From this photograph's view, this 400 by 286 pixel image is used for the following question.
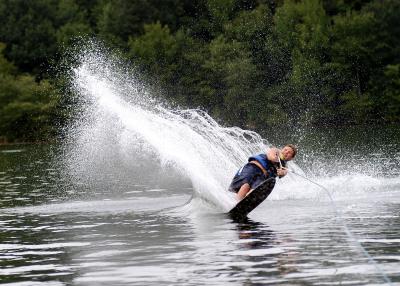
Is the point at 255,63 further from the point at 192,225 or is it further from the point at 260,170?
the point at 192,225

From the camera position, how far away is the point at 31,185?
1356 inches

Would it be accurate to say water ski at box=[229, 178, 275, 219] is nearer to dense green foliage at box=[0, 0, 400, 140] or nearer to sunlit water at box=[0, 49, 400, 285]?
sunlit water at box=[0, 49, 400, 285]

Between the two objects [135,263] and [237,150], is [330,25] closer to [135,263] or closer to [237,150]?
[237,150]

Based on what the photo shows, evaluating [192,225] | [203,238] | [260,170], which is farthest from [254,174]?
→ [203,238]

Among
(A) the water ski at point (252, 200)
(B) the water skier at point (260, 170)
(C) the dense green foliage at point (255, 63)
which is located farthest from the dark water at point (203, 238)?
(C) the dense green foliage at point (255, 63)

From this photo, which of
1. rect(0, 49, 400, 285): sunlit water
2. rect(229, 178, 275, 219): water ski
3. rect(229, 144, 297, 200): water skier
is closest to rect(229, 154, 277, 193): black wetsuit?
rect(229, 144, 297, 200): water skier

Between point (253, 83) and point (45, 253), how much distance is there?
77.3 meters

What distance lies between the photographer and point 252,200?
20.0 m

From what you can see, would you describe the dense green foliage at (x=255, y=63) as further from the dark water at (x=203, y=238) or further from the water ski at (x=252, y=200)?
the water ski at (x=252, y=200)

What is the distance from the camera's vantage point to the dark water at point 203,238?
13500 millimetres

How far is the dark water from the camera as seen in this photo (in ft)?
44.3

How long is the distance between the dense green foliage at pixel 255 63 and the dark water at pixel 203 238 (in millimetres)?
60611

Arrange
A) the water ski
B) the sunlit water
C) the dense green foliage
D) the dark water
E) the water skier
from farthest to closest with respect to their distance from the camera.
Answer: the dense green foliage < the water skier < the water ski < the sunlit water < the dark water

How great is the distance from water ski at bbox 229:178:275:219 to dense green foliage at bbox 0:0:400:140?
212 ft
